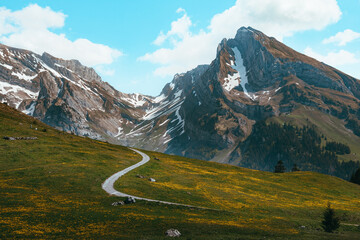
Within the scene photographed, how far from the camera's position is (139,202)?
39781 millimetres

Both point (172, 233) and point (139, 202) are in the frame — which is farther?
point (139, 202)

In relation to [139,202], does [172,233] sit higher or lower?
higher

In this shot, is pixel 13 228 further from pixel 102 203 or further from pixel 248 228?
pixel 248 228

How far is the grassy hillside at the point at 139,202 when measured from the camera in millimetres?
26938

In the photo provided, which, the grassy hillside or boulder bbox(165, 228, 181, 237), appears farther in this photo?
the grassy hillside

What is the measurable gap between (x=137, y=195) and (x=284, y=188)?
48401 mm

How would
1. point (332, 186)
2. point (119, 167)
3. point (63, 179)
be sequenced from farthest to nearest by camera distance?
1. point (332, 186)
2. point (119, 167)
3. point (63, 179)

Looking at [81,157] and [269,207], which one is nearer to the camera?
[269,207]

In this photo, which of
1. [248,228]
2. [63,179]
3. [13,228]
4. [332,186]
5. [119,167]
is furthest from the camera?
[332,186]

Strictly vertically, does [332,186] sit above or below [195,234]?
above

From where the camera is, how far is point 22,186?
138ft

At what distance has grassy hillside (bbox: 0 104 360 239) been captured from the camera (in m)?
26.9

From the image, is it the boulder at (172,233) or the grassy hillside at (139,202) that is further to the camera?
the grassy hillside at (139,202)

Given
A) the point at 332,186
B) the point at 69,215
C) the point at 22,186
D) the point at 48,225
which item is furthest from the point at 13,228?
the point at 332,186
